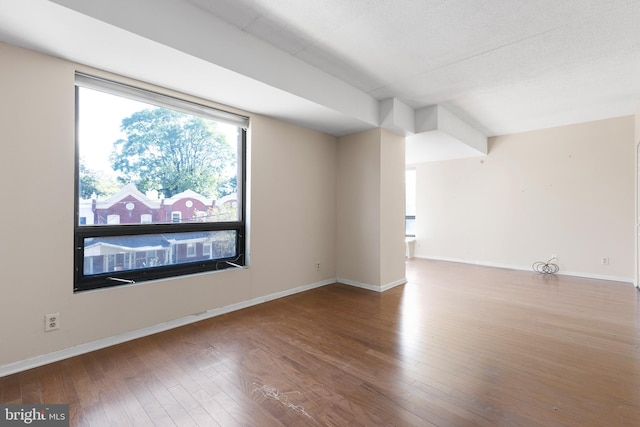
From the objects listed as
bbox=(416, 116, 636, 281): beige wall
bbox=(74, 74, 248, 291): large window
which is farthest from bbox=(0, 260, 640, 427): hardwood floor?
bbox=(416, 116, 636, 281): beige wall

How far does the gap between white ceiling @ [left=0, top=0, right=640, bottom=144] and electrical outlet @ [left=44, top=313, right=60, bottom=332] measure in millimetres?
1999

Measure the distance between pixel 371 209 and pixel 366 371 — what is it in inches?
99.5

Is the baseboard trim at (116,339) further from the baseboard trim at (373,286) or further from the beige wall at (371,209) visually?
the beige wall at (371,209)

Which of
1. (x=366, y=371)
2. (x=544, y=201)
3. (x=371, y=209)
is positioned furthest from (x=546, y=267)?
(x=366, y=371)

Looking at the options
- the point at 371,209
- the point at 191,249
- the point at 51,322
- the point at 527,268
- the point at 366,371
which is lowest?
the point at 366,371

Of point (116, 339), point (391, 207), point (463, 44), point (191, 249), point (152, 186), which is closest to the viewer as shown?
point (116, 339)

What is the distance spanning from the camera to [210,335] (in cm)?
268

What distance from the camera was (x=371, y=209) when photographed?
427cm

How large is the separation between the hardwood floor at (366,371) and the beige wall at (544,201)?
1976 mm

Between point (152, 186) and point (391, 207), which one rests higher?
point (152, 186)

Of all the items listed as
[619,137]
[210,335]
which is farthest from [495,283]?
[210,335]

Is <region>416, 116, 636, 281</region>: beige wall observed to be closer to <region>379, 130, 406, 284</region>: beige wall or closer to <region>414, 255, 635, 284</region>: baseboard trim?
<region>414, 255, 635, 284</region>: baseboard trim

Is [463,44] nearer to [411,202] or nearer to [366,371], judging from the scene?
[366,371]

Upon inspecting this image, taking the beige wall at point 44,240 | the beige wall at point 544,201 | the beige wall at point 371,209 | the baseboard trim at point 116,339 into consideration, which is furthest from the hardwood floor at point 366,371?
the beige wall at point 544,201
